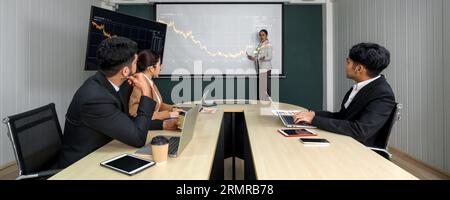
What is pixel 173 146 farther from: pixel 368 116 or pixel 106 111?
pixel 368 116


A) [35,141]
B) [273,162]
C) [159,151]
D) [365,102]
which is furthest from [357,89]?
[35,141]

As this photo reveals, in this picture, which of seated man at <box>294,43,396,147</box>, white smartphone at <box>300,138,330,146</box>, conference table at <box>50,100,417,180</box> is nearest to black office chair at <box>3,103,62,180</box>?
conference table at <box>50,100,417,180</box>

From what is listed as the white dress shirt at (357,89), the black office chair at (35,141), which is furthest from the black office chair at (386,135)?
the black office chair at (35,141)

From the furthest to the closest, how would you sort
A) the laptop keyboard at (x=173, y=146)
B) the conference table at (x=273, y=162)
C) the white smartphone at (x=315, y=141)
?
the white smartphone at (x=315, y=141) → the laptop keyboard at (x=173, y=146) → the conference table at (x=273, y=162)

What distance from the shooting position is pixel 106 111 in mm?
1294

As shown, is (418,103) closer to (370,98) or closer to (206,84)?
(370,98)

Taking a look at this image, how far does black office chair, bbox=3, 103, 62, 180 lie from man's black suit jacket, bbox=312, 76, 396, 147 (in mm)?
1391

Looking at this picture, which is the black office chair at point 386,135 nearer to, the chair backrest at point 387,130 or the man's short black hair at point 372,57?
the chair backrest at point 387,130

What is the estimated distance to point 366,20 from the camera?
412 cm

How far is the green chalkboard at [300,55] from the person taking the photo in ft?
16.6

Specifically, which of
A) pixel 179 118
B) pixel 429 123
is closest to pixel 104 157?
pixel 179 118

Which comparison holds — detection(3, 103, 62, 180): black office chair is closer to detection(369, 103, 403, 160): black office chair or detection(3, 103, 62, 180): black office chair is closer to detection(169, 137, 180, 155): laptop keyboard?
detection(169, 137, 180, 155): laptop keyboard

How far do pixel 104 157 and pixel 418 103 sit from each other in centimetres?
310

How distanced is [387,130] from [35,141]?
1.78 metres
